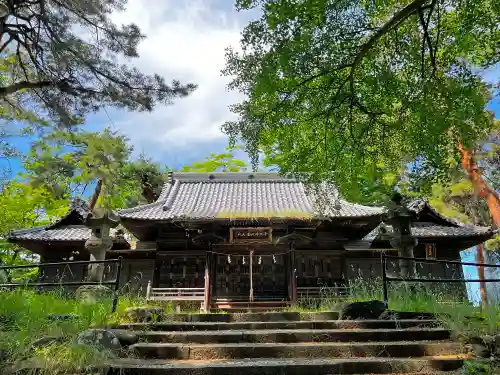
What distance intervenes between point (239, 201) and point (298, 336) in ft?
34.9

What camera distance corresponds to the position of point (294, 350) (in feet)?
16.0

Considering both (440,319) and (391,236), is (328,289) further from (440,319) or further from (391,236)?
(440,319)

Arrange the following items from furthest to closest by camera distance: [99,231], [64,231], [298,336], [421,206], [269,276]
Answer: [64,231]
[421,206]
[269,276]
[99,231]
[298,336]

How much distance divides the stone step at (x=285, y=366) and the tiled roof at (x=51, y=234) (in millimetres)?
11671

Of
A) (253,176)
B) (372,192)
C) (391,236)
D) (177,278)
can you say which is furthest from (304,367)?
(372,192)

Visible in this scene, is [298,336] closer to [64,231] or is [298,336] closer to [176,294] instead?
[176,294]

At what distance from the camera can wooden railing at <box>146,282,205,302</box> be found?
41.5 ft

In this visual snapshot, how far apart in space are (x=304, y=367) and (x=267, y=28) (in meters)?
5.56

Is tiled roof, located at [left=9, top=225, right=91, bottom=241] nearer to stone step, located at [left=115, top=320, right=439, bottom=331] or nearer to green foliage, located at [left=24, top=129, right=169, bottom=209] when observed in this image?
green foliage, located at [left=24, top=129, right=169, bottom=209]

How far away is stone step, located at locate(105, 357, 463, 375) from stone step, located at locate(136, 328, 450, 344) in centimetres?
79

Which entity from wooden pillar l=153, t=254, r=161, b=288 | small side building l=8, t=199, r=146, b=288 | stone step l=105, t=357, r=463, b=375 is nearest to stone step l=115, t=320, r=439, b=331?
stone step l=105, t=357, r=463, b=375

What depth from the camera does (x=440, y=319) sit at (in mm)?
6016

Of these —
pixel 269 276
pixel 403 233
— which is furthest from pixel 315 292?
pixel 403 233

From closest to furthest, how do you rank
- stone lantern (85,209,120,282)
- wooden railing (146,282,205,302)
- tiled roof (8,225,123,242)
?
stone lantern (85,209,120,282) → wooden railing (146,282,205,302) → tiled roof (8,225,123,242)
